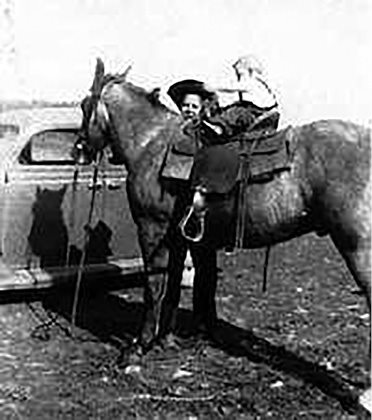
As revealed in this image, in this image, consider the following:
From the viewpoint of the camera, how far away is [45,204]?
28.0 feet

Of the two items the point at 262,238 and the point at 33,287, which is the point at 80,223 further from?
the point at 262,238

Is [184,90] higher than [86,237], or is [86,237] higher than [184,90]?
[184,90]

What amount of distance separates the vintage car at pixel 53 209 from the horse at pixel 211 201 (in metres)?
0.94

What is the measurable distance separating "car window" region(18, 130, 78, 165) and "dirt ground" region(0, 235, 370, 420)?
52.9 inches

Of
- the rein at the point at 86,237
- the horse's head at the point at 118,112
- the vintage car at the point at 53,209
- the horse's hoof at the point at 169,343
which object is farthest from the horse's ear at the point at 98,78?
the horse's hoof at the point at 169,343

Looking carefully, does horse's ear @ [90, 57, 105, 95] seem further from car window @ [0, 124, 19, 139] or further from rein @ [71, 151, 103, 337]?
car window @ [0, 124, 19, 139]

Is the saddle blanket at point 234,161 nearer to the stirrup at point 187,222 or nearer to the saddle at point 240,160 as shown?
the saddle at point 240,160

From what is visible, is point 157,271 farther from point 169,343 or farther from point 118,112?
point 118,112

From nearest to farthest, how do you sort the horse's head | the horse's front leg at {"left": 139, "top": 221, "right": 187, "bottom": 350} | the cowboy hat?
the horse's front leg at {"left": 139, "top": 221, "right": 187, "bottom": 350}, the horse's head, the cowboy hat

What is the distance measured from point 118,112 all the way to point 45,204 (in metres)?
1.55

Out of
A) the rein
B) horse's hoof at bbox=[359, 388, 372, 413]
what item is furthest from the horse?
horse's hoof at bbox=[359, 388, 372, 413]

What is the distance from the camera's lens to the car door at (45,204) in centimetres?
841

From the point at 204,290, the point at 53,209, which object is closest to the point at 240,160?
the point at 204,290

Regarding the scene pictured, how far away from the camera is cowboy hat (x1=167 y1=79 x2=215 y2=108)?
26.9ft
